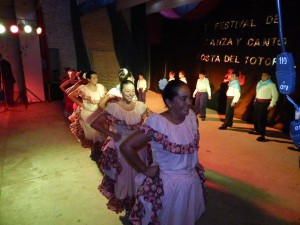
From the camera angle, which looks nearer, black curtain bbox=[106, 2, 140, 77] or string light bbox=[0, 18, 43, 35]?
string light bbox=[0, 18, 43, 35]

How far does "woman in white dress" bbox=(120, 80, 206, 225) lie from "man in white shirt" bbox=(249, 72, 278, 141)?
507 cm

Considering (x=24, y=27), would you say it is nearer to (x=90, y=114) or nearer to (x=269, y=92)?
(x=90, y=114)

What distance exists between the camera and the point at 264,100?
6.55 metres

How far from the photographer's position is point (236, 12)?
864 centimetres

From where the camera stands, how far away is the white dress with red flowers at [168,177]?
6.74ft

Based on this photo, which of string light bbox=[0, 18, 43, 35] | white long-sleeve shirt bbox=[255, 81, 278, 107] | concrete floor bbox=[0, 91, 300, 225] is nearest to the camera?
concrete floor bbox=[0, 91, 300, 225]

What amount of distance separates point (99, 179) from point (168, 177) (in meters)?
2.85

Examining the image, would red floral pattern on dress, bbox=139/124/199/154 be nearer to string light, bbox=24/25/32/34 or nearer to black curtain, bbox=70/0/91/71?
string light, bbox=24/25/32/34

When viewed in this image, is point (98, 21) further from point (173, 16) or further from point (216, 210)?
point (216, 210)

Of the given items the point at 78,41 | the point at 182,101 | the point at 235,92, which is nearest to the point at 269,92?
the point at 235,92

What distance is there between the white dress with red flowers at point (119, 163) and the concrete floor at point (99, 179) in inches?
13.9

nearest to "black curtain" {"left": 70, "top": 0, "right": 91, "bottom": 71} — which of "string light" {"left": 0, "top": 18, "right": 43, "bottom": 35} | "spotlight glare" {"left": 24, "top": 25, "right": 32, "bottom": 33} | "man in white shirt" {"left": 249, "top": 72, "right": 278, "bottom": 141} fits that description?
"string light" {"left": 0, "top": 18, "right": 43, "bottom": 35}

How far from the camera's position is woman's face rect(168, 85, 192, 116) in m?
2.07

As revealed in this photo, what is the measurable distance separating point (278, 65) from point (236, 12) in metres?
7.86
